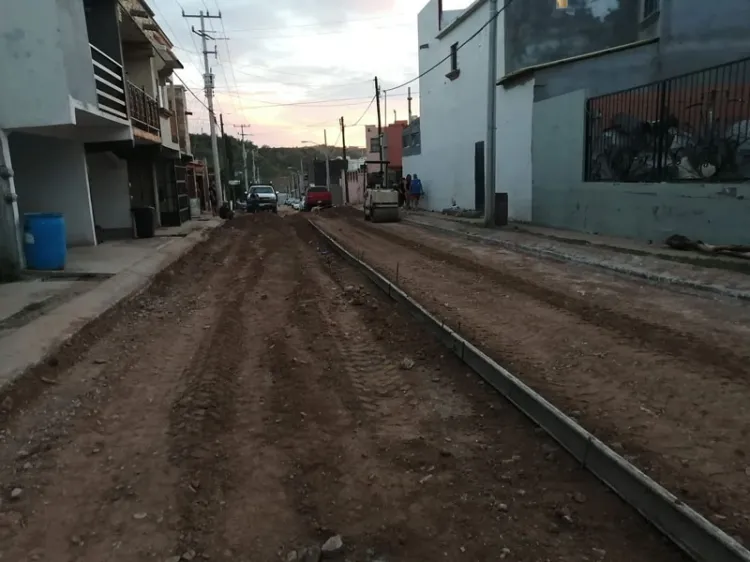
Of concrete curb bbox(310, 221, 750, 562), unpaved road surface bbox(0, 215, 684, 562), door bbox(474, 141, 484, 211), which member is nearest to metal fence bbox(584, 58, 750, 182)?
unpaved road surface bbox(0, 215, 684, 562)

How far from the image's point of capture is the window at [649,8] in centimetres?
2162

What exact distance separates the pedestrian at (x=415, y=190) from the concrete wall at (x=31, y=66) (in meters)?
25.4

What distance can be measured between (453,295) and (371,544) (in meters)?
6.02

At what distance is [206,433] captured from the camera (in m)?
4.21

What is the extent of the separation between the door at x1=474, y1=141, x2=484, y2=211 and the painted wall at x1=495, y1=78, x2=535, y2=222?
2.17 metres

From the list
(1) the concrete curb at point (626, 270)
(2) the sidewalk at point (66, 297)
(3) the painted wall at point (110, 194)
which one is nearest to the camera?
(2) the sidewalk at point (66, 297)

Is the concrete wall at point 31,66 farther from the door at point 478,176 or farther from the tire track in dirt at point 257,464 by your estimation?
the door at point 478,176

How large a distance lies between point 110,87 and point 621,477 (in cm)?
1500

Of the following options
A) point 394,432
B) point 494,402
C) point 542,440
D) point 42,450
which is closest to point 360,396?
point 394,432

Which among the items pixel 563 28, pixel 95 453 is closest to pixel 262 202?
pixel 563 28

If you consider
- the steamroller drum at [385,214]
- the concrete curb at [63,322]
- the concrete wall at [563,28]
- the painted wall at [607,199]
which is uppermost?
the concrete wall at [563,28]

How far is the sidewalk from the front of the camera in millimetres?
6156

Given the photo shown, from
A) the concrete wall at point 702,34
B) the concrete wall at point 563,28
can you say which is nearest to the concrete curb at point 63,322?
the concrete wall at point 702,34

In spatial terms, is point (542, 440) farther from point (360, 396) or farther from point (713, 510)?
point (360, 396)
